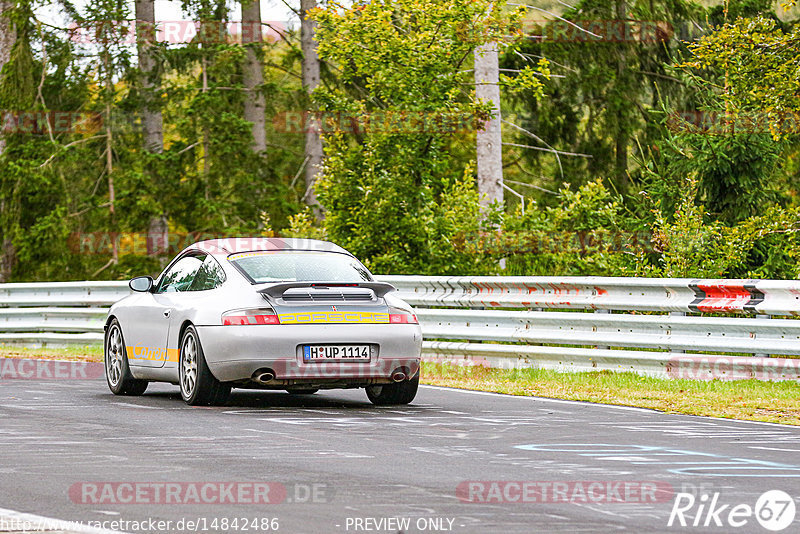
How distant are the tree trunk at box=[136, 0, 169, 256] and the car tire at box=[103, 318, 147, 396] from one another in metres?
23.8

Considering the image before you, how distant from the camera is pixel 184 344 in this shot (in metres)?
11.6

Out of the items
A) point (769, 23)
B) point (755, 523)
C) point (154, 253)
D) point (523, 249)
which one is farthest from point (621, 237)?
point (154, 253)

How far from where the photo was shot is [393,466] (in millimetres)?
7883

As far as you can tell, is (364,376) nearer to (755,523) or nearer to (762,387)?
(762,387)

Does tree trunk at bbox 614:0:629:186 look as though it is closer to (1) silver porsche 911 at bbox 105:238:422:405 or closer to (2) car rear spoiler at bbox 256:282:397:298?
(1) silver porsche 911 at bbox 105:238:422:405

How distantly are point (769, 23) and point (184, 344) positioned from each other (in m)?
10.3
